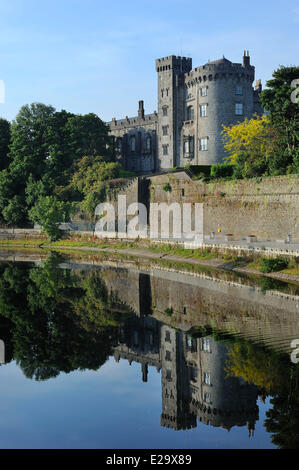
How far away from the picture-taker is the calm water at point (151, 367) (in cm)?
1098

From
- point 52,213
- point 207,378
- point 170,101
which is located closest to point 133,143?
point 170,101

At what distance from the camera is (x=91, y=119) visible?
2712 inches

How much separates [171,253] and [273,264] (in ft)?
42.6

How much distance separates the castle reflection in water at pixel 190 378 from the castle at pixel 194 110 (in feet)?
139

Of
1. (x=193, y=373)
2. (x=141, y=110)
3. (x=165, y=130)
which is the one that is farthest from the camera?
(x=141, y=110)

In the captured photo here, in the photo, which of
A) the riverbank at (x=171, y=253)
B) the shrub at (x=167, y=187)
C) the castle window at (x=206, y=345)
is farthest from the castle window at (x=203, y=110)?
the castle window at (x=206, y=345)

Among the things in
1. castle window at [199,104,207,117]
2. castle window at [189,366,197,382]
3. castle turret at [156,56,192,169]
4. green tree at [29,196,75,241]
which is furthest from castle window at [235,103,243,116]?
castle window at [189,366,197,382]

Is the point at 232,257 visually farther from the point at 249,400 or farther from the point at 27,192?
the point at 27,192

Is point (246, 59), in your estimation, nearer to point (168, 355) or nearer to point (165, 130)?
point (165, 130)

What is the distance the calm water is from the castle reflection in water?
0.12ft

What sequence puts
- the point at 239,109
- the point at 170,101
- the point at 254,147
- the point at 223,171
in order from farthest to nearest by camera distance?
the point at 170,101 < the point at 239,109 < the point at 223,171 < the point at 254,147

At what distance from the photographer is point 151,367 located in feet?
51.1

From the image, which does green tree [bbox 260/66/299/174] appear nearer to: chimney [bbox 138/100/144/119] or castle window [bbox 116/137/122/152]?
chimney [bbox 138/100/144/119]

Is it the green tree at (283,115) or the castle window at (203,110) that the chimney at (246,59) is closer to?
the castle window at (203,110)
